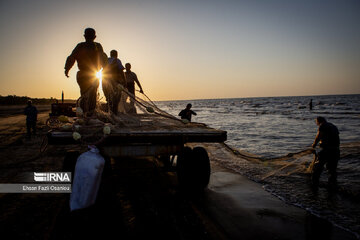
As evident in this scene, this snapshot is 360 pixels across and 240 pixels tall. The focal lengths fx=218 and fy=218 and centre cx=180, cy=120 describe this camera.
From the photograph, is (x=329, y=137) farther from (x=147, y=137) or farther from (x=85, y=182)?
(x=85, y=182)

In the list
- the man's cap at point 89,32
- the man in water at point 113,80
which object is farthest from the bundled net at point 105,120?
the man's cap at point 89,32

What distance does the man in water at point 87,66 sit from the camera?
204 inches

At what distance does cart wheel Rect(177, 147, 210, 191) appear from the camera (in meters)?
4.52

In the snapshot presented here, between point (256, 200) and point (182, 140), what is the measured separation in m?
2.40

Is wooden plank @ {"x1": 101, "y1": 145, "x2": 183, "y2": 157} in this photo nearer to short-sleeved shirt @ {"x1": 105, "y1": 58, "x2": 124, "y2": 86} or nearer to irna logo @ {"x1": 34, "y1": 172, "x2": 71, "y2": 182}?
irna logo @ {"x1": 34, "y1": 172, "x2": 71, "y2": 182}

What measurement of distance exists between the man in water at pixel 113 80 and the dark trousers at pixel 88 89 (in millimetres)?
662

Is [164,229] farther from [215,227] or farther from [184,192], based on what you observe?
[184,192]

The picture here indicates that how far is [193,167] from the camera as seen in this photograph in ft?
14.9

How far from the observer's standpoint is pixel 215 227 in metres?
3.59

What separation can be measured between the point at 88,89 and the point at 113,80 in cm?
130

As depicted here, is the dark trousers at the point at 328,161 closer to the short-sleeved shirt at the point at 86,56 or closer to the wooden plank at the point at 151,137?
the wooden plank at the point at 151,137

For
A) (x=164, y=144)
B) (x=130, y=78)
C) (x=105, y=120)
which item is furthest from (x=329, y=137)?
(x=130, y=78)

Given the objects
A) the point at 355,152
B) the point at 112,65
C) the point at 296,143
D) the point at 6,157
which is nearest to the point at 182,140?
the point at 112,65

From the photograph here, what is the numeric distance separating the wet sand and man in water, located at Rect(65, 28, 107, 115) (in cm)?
186
